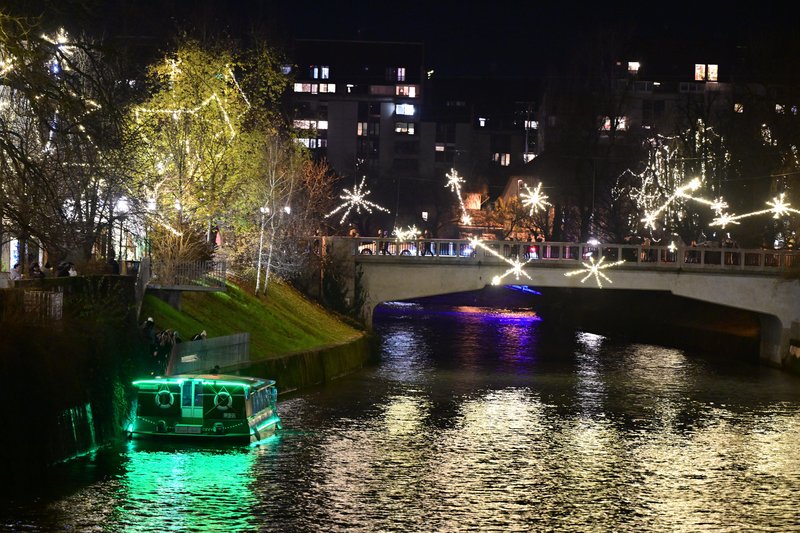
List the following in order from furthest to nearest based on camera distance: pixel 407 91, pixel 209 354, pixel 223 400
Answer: pixel 407 91 < pixel 209 354 < pixel 223 400

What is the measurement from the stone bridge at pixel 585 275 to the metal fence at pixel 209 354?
1001 inches

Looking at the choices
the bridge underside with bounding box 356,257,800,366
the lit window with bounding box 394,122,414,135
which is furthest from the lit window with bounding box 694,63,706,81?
the bridge underside with bounding box 356,257,800,366

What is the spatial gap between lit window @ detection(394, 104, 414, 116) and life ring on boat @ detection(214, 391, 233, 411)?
137m

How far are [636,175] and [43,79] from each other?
72.3 m

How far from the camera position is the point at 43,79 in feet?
83.3

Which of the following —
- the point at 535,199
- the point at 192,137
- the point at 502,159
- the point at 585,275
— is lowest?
the point at 585,275

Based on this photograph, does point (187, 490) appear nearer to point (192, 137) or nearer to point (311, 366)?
point (311, 366)

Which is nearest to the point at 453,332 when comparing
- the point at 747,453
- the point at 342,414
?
the point at 342,414

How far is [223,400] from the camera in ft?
124

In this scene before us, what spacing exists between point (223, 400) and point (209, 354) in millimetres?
5456

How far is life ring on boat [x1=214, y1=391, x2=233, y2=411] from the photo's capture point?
124ft

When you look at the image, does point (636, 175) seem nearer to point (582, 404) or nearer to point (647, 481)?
point (582, 404)

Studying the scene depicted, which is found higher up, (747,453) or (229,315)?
(229,315)

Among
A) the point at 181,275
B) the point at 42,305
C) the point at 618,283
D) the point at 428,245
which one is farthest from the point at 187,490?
the point at 428,245
